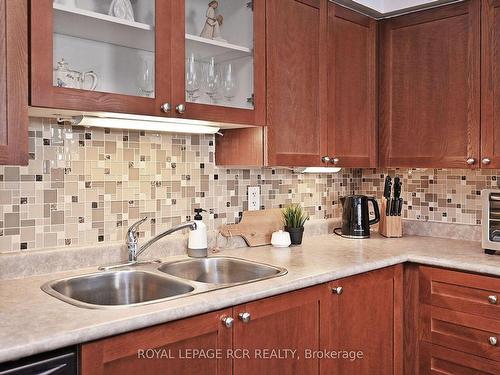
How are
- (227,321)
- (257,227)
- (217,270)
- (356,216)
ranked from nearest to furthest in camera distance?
1. (227,321)
2. (217,270)
3. (257,227)
4. (356,216)

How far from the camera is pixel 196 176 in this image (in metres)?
2.37

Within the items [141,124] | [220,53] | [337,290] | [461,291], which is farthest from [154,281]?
→ [461,291]

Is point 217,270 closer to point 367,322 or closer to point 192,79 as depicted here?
point 367,322

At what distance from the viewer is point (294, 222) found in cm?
263

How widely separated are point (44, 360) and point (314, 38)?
1914 millimetres

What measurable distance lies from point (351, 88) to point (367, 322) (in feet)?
Answer: 4.09

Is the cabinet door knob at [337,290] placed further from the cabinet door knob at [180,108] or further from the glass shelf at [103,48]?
the glass shelf at [103,48]

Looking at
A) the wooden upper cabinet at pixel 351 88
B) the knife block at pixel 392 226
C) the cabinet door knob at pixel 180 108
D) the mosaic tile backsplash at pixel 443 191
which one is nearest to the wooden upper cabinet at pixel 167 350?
the cabinet door knob at pixel 180 108

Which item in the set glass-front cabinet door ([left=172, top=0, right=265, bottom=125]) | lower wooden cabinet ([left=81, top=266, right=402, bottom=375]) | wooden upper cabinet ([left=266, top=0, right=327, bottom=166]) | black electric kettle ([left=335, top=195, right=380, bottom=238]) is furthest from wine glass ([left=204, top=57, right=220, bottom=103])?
black electric kettle ([left=335, top=195, right=380, bottom=238])

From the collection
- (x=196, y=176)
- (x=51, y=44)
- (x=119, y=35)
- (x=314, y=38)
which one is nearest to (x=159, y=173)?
(x=196, y=176)

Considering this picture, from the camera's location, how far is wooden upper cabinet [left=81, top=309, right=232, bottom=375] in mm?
1326

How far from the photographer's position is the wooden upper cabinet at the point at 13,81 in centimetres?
145

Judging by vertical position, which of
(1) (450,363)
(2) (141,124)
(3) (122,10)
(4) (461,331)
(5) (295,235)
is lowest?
(1) (450,363)

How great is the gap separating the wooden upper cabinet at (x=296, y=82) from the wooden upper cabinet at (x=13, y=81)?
107cm
